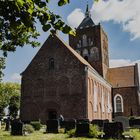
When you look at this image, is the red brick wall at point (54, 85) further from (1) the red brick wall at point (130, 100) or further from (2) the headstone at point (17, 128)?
(1) the red brick wall at point (130, 100)

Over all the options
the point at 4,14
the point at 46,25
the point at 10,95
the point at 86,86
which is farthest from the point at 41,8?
the point at 10,95

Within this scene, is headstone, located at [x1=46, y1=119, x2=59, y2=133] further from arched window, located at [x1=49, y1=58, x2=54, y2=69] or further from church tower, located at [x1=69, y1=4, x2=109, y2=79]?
church tower, located at [x1=69, y1=4, x2=109, y2=79]

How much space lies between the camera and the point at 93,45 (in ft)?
155

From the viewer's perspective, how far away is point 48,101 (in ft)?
110

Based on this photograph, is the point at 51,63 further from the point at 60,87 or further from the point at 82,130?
the point at 82,130

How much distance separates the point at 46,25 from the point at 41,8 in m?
0.34

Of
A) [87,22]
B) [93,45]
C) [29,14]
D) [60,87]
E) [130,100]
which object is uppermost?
[87,22]

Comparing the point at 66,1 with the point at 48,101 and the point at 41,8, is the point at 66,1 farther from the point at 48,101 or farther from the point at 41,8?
the point at 48,101

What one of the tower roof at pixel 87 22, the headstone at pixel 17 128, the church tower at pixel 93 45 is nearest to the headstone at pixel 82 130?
the headstone at pixel 17 128

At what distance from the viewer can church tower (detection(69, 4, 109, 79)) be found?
4622cm

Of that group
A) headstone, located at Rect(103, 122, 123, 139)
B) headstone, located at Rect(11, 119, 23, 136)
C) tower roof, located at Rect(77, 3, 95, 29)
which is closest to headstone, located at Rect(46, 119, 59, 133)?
headstone, located at Rect(11, 119, 23, 136)

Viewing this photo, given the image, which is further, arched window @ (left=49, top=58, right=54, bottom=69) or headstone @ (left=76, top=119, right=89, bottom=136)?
arched window @ (left=49, top=58, right=54, bottom=69)

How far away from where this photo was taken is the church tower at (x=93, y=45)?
1820 inches

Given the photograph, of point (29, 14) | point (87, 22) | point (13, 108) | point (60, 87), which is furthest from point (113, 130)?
point (13, 108)
